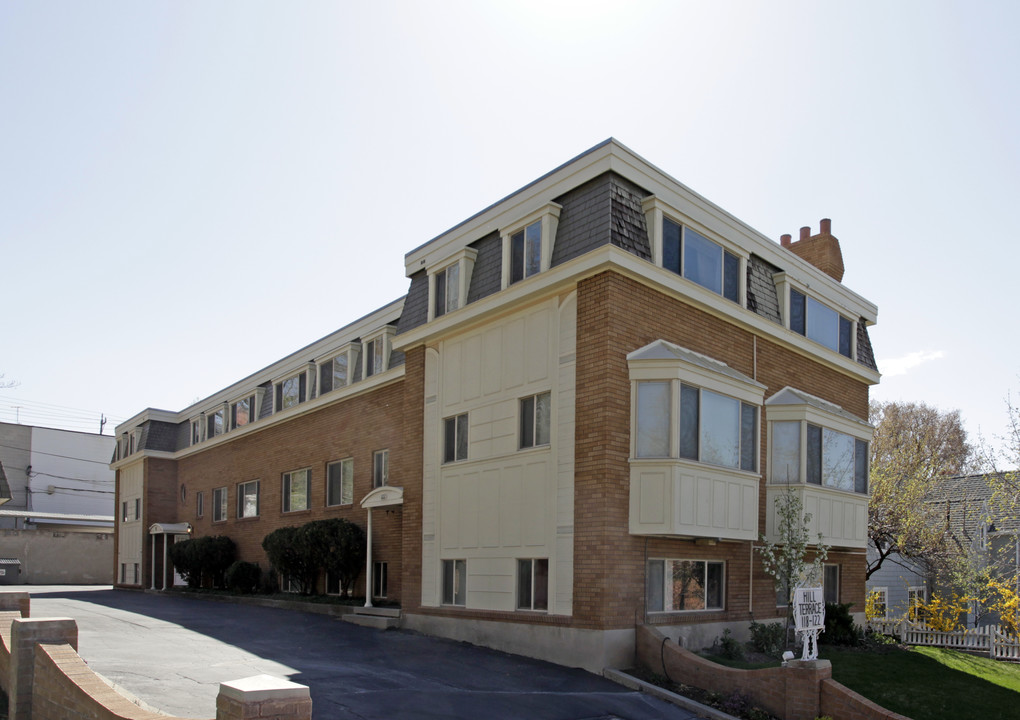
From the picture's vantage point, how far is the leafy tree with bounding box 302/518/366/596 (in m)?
22.6

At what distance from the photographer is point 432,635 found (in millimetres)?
18125

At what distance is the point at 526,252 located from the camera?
1719cm

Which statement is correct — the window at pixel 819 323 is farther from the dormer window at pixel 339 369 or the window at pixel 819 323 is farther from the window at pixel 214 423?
the window at pixel 214 423

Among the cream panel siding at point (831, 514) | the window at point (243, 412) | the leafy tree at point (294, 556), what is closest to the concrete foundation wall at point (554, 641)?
the cream panel siding at point (831, 514)

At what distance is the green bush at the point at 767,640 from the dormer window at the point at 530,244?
8.21m

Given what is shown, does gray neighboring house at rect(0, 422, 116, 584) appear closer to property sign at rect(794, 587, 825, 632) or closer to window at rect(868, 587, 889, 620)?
window at rect(868, 587, 889, 620)

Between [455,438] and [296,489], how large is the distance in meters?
10.9

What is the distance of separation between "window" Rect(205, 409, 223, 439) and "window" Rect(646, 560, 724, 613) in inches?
898

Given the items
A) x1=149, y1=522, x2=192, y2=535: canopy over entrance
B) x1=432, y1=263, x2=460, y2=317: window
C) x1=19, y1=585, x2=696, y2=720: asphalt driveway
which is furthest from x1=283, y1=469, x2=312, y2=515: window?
x1=432, y1=263, x2=460, y2=317: window

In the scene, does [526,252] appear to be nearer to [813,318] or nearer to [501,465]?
[501,465]

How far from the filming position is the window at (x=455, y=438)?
60.1 ft

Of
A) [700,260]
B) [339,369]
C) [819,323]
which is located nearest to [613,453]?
[700,260]

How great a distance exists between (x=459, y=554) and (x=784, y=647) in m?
6.61

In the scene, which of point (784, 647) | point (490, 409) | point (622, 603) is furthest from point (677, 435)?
point (784, 647)
